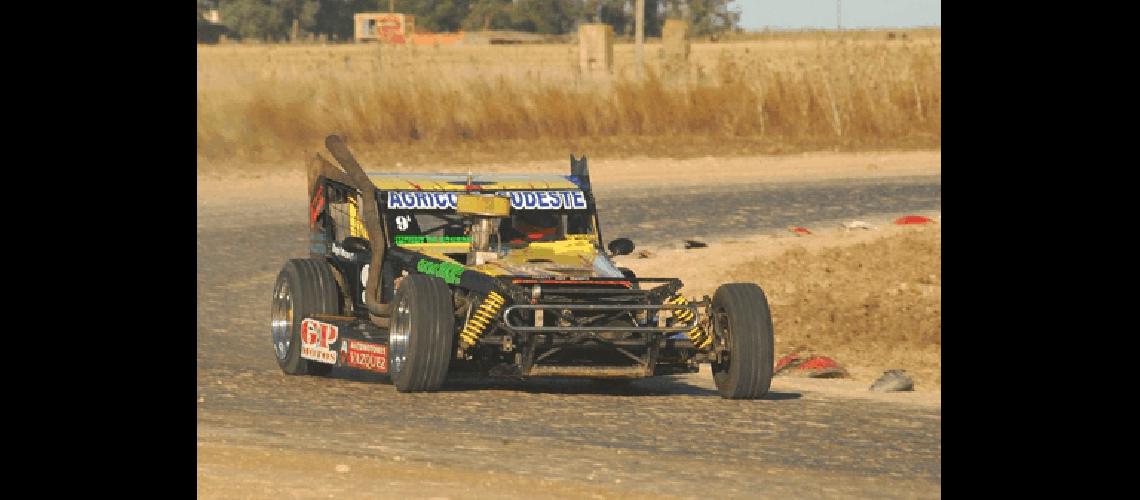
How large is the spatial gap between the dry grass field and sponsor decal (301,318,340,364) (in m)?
21.5

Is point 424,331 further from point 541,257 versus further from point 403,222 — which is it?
point 403,222

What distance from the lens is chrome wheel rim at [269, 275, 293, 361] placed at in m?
15.4

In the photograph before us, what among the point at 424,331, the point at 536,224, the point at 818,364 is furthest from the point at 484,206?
the point at 818,364

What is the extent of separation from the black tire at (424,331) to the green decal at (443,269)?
0.59m

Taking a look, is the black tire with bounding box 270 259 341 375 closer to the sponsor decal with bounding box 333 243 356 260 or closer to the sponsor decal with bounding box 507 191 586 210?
the sponsor decal with bounding box 333 243 356 260

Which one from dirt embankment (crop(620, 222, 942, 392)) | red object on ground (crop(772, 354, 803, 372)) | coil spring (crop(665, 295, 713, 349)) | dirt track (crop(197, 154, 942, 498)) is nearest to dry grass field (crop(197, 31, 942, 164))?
dirt embankment (crop(620, 222, 942, 392))

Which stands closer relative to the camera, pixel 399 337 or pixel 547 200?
pixel 399 337

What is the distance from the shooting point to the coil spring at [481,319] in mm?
13117

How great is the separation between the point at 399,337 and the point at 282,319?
95.6 inches

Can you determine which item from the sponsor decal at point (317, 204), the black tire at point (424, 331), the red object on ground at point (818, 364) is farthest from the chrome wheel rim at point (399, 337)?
the red object on ground at point (818, 364)

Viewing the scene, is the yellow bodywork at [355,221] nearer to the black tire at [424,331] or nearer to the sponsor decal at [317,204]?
the sponsor decal at [317,204]

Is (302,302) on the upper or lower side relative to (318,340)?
upper

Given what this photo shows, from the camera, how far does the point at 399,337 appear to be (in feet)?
43.9

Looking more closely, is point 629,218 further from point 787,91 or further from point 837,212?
point 787,91
